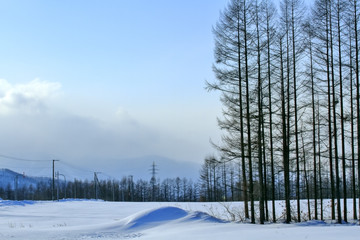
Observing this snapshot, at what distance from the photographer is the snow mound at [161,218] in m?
15.7

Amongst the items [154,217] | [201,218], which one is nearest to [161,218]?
[154,217]

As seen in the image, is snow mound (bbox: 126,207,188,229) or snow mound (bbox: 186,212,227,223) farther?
snow mound (bbox: 186,212,227,223)

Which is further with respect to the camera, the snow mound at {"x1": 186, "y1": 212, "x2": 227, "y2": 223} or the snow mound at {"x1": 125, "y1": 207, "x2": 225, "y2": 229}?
the snow mound at {"x1": 186, "y1": 212, "x2": 227, "y2": 223}

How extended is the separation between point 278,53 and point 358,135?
5.66m

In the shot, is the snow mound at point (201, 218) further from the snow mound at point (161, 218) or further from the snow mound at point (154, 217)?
the snow mound at point (154, 217)

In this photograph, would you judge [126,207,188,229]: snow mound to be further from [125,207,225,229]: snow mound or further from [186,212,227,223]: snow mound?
[186,212,227,223]: snow mound

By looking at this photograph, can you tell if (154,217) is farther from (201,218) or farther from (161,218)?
(201,218)

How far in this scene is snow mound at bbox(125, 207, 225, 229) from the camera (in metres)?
15.7

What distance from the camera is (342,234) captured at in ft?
27.3

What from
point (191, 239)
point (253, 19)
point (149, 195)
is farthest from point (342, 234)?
point (149, 195)

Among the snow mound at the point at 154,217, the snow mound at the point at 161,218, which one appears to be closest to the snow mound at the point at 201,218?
the snow mound at the point at 161,218

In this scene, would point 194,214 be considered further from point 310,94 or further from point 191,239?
point 310,94

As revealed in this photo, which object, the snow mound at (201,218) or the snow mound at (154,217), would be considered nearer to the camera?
the snow mound at (154,217)

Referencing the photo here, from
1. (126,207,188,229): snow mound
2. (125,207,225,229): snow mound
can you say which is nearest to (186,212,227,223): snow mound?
(125,207,225,229): snow mound
